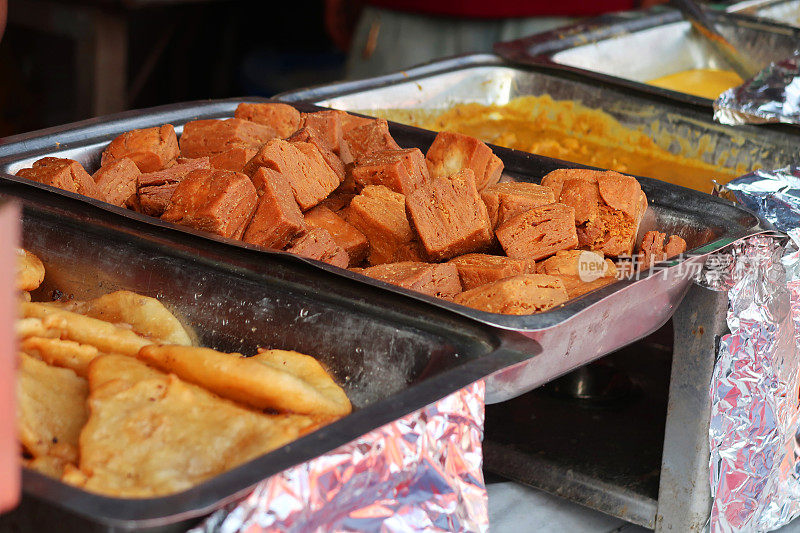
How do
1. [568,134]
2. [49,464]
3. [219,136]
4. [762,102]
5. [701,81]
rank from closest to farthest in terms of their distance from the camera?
1. [49,464]
2. [219,136]
3. [762,102]
4. [568,134]
5. [701,81]

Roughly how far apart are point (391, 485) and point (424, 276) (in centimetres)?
36

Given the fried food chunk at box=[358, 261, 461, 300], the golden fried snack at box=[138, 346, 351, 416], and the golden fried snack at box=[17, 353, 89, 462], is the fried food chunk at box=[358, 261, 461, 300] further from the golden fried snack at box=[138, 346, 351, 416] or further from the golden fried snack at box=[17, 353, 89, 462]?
the golden fried snack at box=[17, 353, 89, 462]

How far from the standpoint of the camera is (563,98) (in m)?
2.34

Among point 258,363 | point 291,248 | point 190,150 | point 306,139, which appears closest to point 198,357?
point 258,363

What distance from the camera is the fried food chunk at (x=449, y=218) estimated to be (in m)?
1.36

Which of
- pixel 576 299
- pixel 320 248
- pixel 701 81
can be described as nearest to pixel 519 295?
pixel 576 299

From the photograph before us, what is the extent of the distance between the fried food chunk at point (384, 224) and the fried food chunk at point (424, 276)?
4.0 inches

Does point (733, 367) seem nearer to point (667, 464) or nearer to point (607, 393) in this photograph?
point (667, 464)

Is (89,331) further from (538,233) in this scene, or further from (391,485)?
(538,233)

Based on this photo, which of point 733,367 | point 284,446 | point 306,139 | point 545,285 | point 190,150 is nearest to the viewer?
point 284,446

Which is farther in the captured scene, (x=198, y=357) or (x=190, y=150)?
(x=190, y=150)

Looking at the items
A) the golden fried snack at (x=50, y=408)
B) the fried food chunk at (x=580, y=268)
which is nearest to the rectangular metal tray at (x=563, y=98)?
the fried food chunk at (x=580, y=268)

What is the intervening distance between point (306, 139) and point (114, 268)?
0.39 metres

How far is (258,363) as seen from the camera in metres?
1.01
